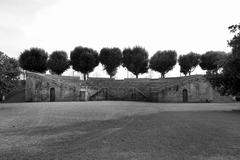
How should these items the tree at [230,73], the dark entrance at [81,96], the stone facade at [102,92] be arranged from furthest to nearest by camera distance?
the dark entrance at [81,96]
the stone facade at [102,92]
the tree at [230,73]

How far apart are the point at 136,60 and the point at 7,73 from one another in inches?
1531

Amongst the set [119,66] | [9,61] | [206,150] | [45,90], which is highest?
[119,66]

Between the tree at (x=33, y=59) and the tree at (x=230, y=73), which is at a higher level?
the tree at (x=33, y=59)

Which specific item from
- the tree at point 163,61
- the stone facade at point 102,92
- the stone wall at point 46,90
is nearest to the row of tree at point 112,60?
the tree at point 163,61

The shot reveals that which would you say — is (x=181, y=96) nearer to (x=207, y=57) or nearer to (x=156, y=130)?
(x=207, y=57)

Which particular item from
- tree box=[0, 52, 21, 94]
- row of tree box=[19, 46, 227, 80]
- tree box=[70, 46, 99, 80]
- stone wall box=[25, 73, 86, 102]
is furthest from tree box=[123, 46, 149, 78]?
tree box=[0, 52, 21, 94]

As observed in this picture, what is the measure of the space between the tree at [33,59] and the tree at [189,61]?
117ft

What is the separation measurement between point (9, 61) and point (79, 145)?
19251 mm

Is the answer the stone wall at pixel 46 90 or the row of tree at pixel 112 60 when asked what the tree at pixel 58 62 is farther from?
the stone wall at pixel 46 90

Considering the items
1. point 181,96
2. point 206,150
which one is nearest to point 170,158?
point 206,150

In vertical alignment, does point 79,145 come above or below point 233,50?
below

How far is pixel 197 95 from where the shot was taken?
1671 inches

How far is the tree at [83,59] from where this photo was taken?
5522cm

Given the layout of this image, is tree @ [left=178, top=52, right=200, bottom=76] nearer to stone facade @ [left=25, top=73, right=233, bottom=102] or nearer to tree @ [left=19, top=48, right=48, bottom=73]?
stone facade @ [left=25, top=73, right=233, bottom=102]
